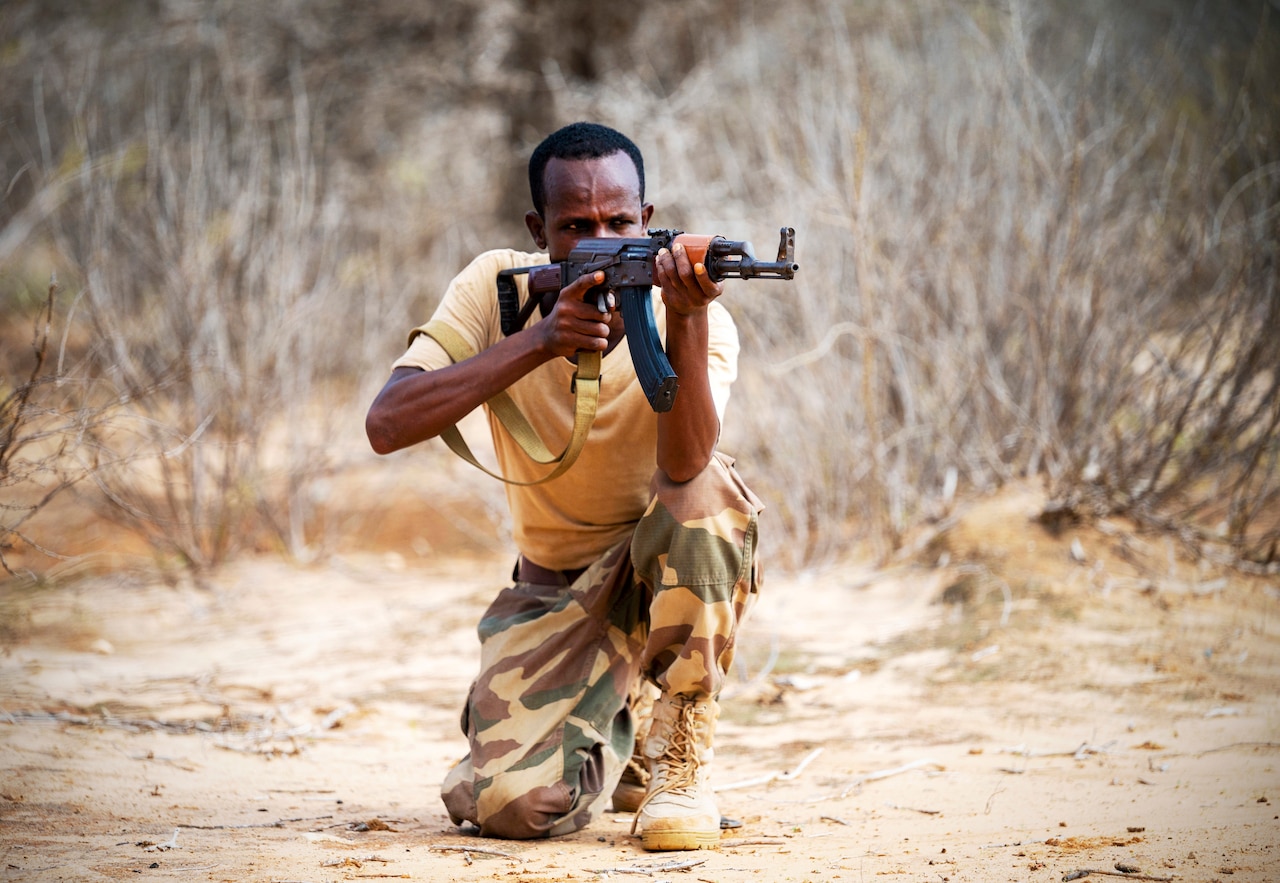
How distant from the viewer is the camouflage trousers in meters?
2.12

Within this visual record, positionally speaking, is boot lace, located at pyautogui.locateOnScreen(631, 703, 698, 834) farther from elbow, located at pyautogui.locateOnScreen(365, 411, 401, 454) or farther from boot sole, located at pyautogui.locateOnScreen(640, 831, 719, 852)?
elbow, located at pyautogui.locateOnScreen(365, 411, 401, 454)

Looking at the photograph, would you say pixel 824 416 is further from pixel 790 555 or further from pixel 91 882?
pixel 91 882

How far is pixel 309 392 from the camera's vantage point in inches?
218

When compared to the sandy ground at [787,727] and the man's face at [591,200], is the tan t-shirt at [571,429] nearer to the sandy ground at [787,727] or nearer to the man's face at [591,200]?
the man's face at [591,200]

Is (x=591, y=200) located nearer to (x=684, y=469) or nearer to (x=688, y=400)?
(x=688, y=400)

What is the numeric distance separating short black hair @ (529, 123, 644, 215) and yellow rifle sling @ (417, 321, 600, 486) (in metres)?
0.36

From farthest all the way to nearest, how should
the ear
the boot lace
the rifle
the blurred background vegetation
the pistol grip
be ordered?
the blurred background vegetation
the ear
the boot lace
the pistol grip
the rifle

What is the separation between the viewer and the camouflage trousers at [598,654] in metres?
2.12

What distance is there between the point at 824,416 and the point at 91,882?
348cm

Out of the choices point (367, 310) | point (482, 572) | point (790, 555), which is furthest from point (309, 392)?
point (790, 555)

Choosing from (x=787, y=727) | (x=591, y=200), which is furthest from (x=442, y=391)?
(x=787, y=727)

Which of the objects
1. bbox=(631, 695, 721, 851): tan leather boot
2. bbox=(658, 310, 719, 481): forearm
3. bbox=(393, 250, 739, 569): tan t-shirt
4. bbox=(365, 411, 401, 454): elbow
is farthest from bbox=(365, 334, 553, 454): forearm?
bbox=(631, 695, 721, 851): tan leather boot

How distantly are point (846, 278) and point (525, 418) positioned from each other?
2.81 metres

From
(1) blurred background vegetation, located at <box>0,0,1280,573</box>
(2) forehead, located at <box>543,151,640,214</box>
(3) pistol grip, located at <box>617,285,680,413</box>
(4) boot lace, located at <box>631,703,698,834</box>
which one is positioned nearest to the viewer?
(3) pistol grip, located at <box>617,285,680,413</box>
